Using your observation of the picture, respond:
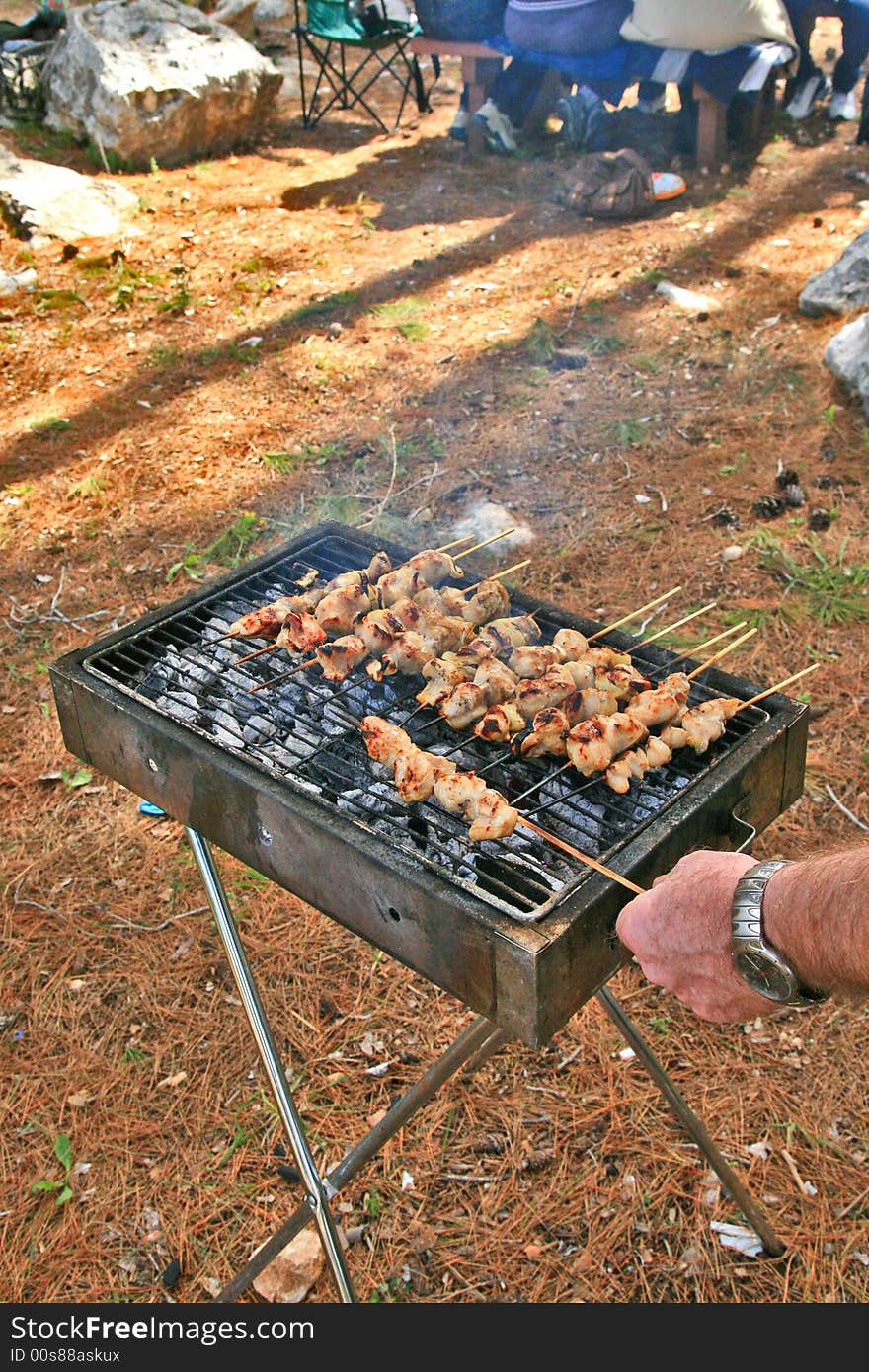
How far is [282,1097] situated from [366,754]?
871 millimetres

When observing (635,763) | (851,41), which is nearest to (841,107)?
(851,41)

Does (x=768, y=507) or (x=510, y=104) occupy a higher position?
(x=510, y=104)

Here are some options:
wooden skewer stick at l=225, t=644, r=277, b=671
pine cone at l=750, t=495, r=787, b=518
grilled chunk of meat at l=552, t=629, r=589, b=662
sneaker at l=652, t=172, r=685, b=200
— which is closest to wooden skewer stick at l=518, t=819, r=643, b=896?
grilled chunk of meat at l=552, t=629, r=589, b=662

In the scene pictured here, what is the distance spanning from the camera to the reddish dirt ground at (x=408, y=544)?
11.2 ft

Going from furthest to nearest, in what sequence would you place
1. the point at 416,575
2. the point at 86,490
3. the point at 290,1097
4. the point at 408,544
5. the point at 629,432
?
the point at 629,432 → the point at 86,490 → the point at 408,544 → the point at 416,575 → the point at 290,1097

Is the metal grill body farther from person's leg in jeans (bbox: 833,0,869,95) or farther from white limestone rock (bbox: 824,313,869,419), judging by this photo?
person's leg in jeans (bbox: 833,0,869,95)

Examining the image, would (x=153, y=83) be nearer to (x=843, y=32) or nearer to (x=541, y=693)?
(x=843, y=32)

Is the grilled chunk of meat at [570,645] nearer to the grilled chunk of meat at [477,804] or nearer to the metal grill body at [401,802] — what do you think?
the metal grill body at [401,802]

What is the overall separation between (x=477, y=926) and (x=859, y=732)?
3.30 m

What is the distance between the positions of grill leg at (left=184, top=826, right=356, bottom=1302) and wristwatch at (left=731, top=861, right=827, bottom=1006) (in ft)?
4.24

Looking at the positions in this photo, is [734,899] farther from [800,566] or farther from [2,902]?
[800,566]

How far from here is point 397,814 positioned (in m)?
2.65

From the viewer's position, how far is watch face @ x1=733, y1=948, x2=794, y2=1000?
1966 mm

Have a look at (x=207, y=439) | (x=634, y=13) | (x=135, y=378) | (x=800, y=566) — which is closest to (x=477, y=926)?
(x=800, y=566)
